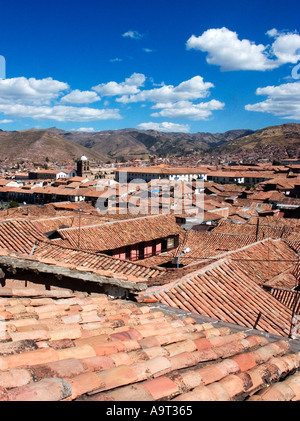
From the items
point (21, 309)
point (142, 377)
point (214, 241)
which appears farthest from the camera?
point (214, 241)

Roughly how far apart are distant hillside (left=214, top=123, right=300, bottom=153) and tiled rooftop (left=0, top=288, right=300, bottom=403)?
474 feet

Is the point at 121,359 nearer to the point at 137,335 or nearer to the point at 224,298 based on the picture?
the point at 137,335

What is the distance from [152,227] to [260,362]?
14.4 metres

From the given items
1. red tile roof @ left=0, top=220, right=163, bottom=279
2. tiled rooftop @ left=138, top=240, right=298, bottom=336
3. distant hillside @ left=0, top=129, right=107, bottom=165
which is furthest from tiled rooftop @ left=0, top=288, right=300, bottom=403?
distant hillside @ left=0, top=129, right=107, bottom=165

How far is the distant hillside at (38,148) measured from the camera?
159 metres

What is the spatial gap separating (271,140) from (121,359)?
164903 mm

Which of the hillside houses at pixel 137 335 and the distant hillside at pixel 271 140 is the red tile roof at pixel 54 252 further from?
the distant hillside at pixel 271 140

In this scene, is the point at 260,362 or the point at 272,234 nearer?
the point at 260,362

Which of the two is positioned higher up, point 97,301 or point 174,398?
point 174,398

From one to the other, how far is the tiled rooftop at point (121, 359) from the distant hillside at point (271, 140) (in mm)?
144525

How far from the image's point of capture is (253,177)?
77.7 meters

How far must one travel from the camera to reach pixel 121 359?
2725mm
